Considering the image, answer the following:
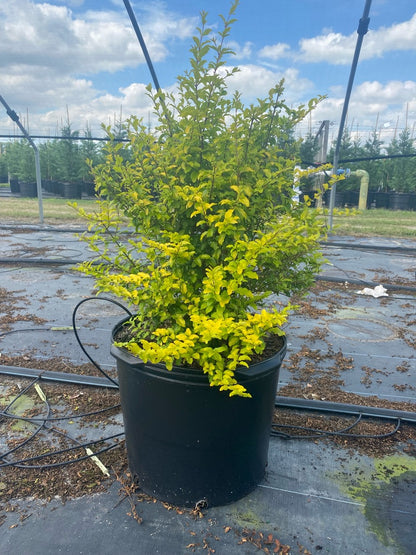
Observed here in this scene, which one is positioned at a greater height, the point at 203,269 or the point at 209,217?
the point at 209,217

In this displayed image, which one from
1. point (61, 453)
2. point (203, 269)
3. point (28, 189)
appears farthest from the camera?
point (28, 189)

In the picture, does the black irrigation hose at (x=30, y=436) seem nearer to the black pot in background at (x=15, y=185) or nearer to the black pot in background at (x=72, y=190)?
the black pot in background at (x=72, y=190)

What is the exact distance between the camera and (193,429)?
1749 millimetres

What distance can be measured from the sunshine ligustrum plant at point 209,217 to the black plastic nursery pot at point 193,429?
0.10 metres

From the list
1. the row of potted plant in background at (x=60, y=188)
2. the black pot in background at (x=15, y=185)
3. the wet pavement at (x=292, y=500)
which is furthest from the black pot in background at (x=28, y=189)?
the wet pavement at (x=292, y=500)

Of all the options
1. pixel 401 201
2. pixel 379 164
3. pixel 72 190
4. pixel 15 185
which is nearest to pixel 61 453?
pixel 401 201

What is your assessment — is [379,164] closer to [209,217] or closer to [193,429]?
Result: [209,217]

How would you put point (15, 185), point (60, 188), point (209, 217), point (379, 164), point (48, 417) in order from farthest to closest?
1. point (15, 185)
2. point (60, 188)
3. point (379, 164)
4. point (48, 417)
5. point (209, 217)

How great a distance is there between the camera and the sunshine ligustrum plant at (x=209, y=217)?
1.61 metres

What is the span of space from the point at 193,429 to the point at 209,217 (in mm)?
918

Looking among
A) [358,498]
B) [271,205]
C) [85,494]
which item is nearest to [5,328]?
[85,494]

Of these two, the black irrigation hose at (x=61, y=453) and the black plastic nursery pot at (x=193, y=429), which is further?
the black irrigation hose at (x=61, y=453)

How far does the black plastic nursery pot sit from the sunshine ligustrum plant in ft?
0.32

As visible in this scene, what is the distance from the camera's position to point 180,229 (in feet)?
6.29
